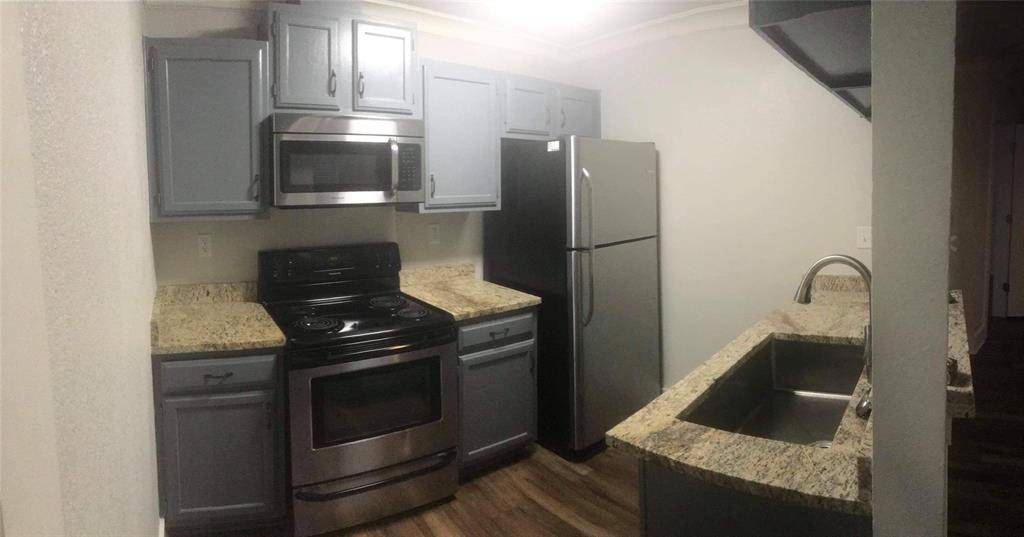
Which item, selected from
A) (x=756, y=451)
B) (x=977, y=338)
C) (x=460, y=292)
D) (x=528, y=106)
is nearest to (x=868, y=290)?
(x=756, y=451)

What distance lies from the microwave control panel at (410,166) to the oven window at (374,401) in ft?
2.75

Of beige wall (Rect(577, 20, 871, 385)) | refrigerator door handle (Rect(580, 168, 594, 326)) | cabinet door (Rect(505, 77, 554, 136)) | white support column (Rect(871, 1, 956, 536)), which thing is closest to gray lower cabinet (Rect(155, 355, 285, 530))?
refrigerator door handle (Rect(580, 168, 594, 326))

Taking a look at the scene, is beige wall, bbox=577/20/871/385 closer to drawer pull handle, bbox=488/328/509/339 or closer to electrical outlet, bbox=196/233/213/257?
drawer pull handle, bbox=488/328/509/339

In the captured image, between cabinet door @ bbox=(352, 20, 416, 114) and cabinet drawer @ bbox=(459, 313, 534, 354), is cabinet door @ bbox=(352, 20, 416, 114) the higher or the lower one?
the higher one

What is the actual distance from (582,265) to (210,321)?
67.5 inches

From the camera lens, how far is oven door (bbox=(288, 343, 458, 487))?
2.32 m

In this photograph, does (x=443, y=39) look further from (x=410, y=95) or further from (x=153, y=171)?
(x=153, y=171)

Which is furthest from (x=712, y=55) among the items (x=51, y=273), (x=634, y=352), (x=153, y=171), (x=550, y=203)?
(x=51, y=273)

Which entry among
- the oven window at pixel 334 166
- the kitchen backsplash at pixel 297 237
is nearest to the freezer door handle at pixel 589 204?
the kitchen backsplash at pixel 297 237

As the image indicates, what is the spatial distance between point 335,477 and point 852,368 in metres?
1.96

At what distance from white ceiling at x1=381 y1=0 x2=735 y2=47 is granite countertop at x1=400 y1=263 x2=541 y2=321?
141cm

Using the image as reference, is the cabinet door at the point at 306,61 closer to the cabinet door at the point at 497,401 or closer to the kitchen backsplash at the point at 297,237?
the kitchen backsplash at the point at 297,237

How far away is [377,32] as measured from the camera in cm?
272

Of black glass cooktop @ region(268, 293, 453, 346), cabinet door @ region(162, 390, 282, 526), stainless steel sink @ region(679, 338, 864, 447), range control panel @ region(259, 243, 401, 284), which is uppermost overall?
range control panel @ region(259, 243, 401, 284)
